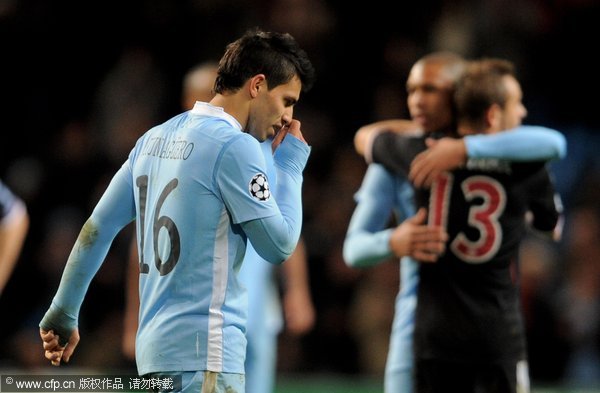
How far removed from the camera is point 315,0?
35.2 ft

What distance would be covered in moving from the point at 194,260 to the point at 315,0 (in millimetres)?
7755

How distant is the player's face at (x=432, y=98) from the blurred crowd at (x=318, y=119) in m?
4.78

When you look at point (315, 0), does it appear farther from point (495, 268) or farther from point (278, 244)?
point (278, 244)

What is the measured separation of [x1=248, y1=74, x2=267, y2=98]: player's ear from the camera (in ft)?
11.4

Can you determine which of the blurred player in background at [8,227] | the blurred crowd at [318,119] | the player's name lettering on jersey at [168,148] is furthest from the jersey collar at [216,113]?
the blurred crowd at [318,119]

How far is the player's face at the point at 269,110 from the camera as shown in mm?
3498

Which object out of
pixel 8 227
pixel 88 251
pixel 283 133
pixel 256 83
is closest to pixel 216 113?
pixel 256 83

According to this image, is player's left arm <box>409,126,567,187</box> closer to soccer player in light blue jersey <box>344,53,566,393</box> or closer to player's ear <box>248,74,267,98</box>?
soccer player in light blue jersey <box>344,53,566,393</box>

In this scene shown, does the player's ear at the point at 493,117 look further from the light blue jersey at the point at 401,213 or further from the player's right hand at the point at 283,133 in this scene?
the player's right hand at the point at 283,133

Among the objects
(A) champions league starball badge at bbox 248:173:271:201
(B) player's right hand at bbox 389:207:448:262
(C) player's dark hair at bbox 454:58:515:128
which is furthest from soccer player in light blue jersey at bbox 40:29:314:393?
(C) player's dark hair at bbox 454:58:515:128

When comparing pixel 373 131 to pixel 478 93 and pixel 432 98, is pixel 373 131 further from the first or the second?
pixel 478 93

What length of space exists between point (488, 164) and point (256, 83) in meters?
1.22

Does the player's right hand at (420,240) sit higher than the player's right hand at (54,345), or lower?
higher

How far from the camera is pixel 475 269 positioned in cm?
425
